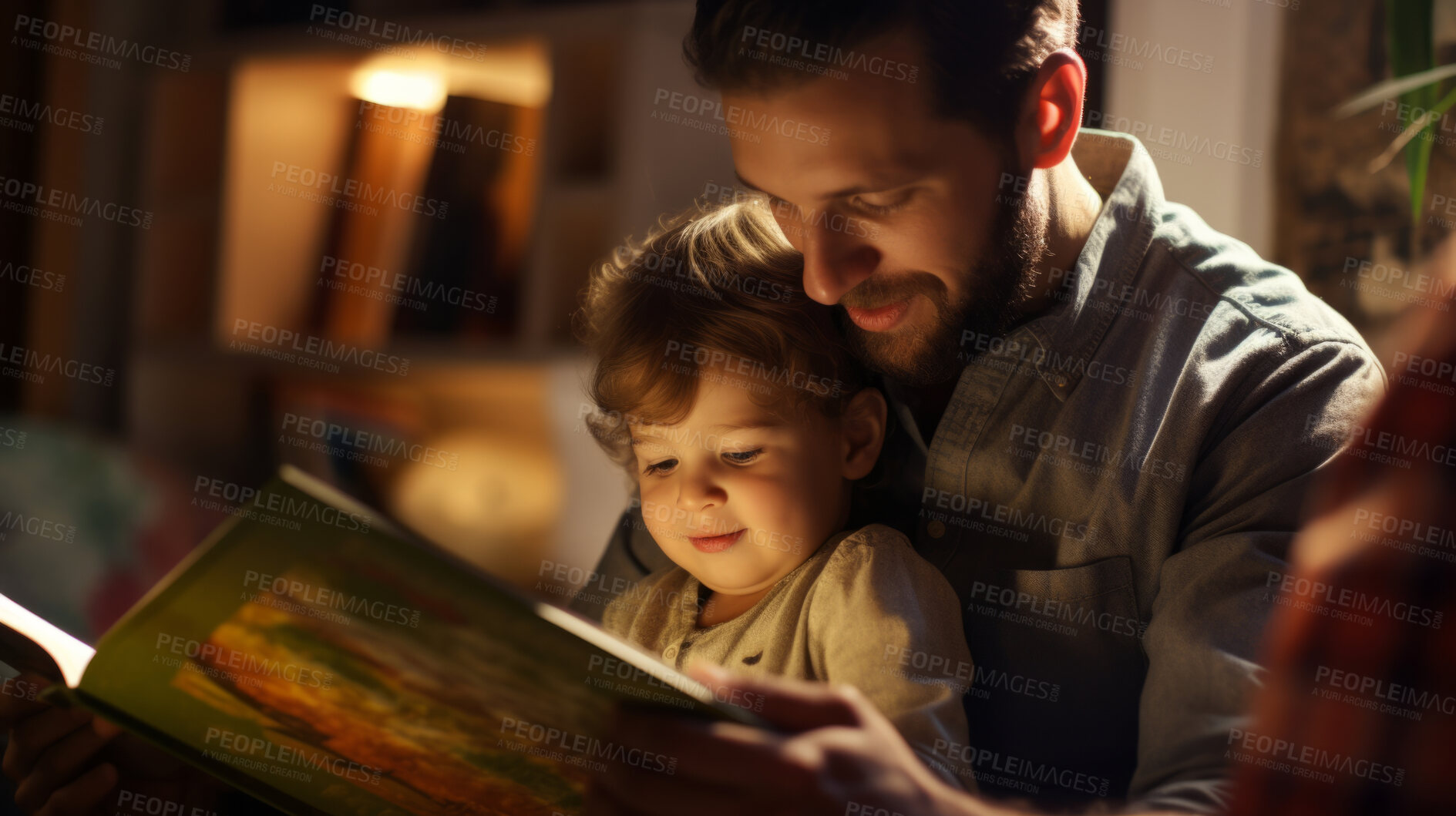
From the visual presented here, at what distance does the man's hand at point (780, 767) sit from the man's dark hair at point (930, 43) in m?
0.51

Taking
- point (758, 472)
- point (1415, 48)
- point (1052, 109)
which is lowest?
point (758, 472)

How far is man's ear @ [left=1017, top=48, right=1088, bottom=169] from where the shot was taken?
883 millimetres

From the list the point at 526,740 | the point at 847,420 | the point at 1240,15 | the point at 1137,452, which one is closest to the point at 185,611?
the point at 526,740

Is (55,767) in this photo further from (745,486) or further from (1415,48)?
(1415,48)

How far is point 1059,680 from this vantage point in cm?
88

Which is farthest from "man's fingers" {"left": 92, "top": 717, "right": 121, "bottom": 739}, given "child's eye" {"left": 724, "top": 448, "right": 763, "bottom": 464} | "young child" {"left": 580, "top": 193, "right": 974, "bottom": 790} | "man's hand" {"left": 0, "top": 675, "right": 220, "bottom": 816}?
"child's eye" {"left": 724, "top": 448, "right": 763, "bottom": 464}

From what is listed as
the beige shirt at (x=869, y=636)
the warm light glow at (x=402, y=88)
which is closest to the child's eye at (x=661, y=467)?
the beige shirt at (x=869, y=636)

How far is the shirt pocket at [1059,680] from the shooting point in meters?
0.85

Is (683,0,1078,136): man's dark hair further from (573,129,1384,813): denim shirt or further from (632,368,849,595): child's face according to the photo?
(632,368,849,595): child's face

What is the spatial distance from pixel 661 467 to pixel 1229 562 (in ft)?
1.57

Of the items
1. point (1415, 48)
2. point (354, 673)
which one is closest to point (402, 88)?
point (354, 673)

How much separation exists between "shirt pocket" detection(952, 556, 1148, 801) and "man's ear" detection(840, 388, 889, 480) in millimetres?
155

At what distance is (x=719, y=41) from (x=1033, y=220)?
12.7 inches

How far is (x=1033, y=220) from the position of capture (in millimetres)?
919
